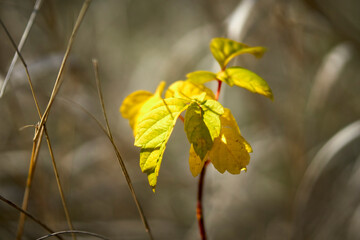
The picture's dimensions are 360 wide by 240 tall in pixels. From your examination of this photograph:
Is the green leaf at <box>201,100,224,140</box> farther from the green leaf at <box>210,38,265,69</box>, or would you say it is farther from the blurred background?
the blurred background

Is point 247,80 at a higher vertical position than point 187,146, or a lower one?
lower

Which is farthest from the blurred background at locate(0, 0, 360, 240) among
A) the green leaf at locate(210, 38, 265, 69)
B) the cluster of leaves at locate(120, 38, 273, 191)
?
the cluster of leaves at locate(120, 38, 273, 191)

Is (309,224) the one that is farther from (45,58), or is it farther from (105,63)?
(105,63)

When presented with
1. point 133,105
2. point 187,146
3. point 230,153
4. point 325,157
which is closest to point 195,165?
point 230,153

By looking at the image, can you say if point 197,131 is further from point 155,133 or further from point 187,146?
point 187,146

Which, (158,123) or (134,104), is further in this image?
(134,104)

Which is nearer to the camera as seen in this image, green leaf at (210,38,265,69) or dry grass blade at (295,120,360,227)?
green leaf at (210,38,265,69)

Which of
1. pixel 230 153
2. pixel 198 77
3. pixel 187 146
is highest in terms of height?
pixel 187 146
